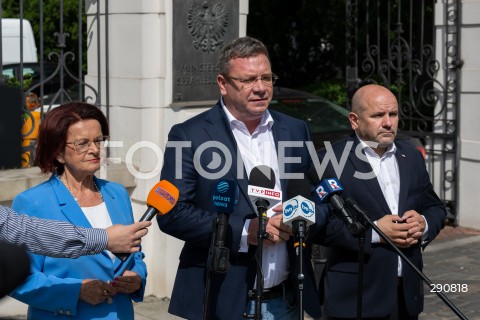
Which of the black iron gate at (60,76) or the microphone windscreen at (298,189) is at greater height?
the black iron gate at (60,76)

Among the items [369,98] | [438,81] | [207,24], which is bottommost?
[369,98]

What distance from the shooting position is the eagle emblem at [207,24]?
7.47 meters

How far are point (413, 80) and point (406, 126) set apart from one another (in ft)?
2.39

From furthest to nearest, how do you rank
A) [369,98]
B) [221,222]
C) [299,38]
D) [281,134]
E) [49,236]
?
[299,38] → [369,98] → [281,134] → [221,222] → [49,236]

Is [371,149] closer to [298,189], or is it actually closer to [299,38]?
[298,189]

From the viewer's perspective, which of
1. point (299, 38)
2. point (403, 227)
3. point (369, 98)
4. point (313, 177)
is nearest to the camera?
point (403, 227)

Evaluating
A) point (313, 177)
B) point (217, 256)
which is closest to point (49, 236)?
point (217, 256)

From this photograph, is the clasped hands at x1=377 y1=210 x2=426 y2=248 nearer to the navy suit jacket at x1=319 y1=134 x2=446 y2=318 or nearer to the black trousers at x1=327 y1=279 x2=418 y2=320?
the navy suit jacket at x1=319 y1=134 x2=446 y2=318

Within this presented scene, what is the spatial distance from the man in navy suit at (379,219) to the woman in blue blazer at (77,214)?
45.1 inches

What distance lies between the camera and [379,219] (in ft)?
15.6

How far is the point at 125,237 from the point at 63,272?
62cm

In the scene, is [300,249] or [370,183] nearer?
[300,249]

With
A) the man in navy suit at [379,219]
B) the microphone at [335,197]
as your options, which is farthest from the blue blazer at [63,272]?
the man in navy suit at [379,219]

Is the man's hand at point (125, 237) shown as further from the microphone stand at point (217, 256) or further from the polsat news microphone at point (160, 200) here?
the microphone stand at point (217, 256)
